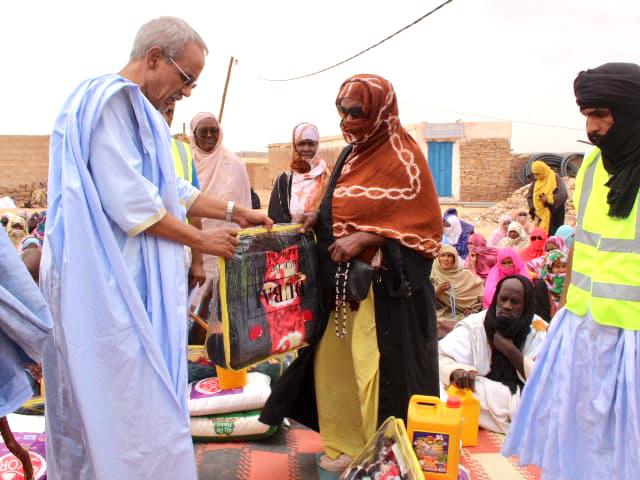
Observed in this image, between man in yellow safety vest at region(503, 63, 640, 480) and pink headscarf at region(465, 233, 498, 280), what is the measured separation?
15.3ft

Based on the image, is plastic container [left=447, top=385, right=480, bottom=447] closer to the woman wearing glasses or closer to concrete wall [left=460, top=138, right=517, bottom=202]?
the woman wearing glasses

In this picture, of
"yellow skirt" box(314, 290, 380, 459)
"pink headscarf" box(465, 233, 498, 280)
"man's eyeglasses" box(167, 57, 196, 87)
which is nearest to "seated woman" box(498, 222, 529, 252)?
"pink headscarf" box(465, 233, 498, 280)

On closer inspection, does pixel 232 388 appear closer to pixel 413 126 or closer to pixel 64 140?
pixel 64 140

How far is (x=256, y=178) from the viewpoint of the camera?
3234cm

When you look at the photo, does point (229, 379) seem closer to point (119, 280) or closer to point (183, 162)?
point (183, 162)

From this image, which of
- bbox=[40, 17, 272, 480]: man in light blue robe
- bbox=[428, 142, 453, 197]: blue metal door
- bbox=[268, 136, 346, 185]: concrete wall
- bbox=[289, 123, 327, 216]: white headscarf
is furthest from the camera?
bbox=[268, 136, 346, 185]: concrete wall

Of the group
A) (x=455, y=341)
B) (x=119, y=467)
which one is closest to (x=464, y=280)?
(x=455, y=341)

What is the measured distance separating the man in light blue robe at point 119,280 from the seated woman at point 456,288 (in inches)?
175

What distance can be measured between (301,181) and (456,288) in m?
2.26

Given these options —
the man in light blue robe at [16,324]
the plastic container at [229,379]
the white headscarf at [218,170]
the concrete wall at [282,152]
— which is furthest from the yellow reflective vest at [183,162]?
the concrete wall at [282,152]

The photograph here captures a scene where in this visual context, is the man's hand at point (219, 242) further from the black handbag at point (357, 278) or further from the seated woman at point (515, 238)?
the seated woman at point (515, 238)

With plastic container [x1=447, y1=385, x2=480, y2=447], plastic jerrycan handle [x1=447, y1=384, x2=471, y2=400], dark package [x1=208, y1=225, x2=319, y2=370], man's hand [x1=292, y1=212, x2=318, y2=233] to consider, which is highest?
man's hand [x1=292, y1=212, x2=318, y2=233]

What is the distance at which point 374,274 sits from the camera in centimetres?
289

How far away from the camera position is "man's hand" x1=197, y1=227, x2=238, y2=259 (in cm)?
228
